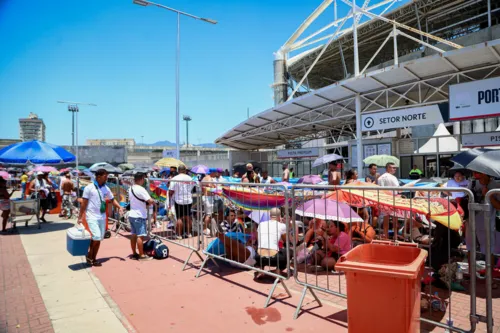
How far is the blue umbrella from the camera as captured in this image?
32.6ft

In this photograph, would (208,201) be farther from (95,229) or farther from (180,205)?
(95,229)

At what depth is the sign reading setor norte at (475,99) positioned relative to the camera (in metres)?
Answer: 9.18

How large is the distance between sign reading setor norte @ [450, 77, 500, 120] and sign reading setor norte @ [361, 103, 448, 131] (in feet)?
3.13

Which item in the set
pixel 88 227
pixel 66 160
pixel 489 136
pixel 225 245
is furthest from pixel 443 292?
pixel 66 160

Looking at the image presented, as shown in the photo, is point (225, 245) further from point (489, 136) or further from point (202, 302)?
point (489, 136)

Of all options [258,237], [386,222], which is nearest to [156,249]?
[258,237]

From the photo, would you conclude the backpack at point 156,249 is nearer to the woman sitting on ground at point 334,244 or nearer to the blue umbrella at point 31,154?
the woman sitting on ground at point 334,244

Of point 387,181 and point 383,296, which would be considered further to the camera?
point 387,181

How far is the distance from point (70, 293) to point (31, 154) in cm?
732

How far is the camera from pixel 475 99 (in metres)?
9.60

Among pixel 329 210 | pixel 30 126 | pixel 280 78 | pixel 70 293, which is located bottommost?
pixel 70 293

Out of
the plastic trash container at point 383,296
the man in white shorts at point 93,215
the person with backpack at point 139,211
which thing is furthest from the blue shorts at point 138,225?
the plastic trash container at point 383,296

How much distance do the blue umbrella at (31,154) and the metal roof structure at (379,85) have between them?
35.3 ft

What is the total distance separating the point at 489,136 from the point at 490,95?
2.50 m
